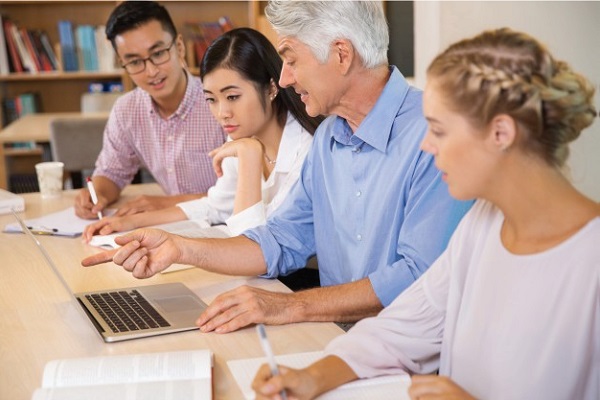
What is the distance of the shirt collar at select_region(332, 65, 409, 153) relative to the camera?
1.74 metres

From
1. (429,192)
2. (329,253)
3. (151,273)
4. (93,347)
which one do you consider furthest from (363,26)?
Result: (93,347)

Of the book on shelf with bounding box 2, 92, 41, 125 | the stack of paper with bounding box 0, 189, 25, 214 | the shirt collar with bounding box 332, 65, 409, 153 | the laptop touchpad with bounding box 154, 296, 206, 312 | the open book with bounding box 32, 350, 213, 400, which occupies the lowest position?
the book on shelf with bounding box 2, 92, 41, 125

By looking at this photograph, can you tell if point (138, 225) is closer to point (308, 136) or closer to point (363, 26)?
point (308, 136)

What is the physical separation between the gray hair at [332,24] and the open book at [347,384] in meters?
0.73

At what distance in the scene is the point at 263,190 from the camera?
2367mm

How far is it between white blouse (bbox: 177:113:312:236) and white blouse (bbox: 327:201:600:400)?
863mm

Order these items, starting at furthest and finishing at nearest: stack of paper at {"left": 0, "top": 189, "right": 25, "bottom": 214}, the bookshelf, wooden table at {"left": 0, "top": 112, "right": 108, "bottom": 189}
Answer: the bookshelf → wooden table at {"left": 0, "top": 112, "right": 108, "bottom": 189} → stack of paper at {"left": 0, "top": 189, "right": 25, "bottom": 214}

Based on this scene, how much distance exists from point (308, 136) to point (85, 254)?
683mm

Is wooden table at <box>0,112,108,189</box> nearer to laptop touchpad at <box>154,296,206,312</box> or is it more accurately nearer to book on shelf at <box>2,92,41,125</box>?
book on shelf at <box>2,92,41,125</box>

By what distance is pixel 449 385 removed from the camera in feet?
3.65

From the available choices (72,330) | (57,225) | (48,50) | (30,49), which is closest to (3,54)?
(30,49)

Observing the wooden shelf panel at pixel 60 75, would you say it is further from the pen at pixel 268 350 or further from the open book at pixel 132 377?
the pen at pixel 268 350

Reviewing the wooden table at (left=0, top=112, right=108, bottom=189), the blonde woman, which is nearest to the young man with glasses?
the wooden table at (left=0, top=112, right=108, bottom=189)

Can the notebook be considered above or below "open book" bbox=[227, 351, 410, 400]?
below
